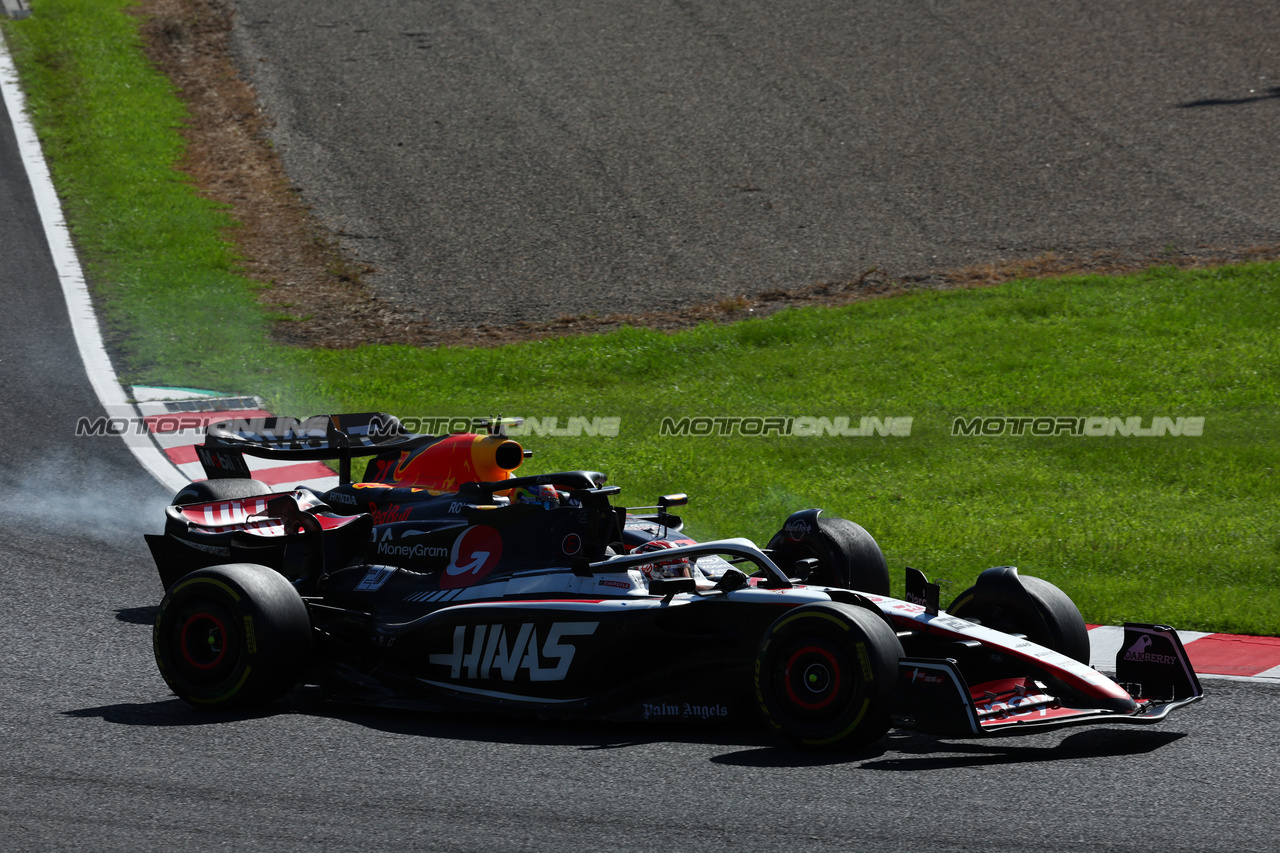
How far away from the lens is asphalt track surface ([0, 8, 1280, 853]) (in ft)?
15.7

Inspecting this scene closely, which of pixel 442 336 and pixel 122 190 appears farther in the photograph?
pixel 122 190

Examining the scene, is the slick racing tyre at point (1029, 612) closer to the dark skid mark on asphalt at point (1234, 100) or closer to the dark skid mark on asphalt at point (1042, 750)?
the dark skid mark on asphalt at point (1042, 750)

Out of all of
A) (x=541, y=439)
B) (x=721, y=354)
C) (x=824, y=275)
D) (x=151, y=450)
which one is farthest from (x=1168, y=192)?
(x=151, y=450)

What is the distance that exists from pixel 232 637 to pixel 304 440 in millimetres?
2547

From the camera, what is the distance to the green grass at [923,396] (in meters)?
10.1

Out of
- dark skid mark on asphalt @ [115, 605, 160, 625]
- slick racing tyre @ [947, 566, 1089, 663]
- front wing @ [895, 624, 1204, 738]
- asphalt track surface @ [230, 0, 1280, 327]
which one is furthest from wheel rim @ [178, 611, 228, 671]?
asphalt track surface @ [230, 0, 1280, 327]

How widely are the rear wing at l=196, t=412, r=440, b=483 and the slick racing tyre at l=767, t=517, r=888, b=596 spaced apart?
97.2 inches

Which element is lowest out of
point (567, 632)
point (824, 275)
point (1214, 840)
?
point (1214, 840)

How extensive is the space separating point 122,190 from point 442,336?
288 inches

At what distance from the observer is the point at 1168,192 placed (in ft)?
68.1

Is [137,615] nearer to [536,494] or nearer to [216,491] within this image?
[216,491]

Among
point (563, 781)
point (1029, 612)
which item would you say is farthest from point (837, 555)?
point (563, 781)

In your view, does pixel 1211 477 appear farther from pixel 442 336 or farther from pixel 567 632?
pixel 442 336

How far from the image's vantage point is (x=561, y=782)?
17.7 ft
